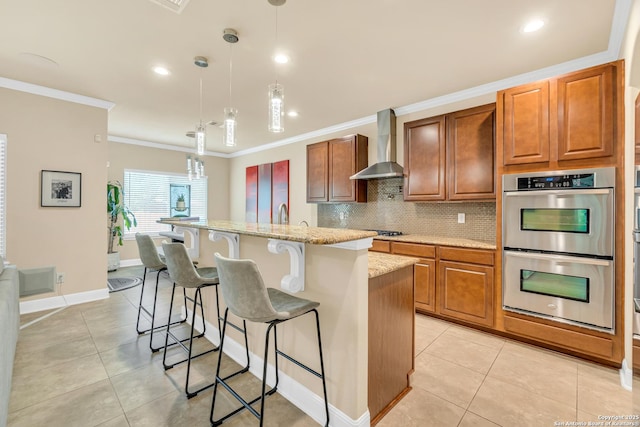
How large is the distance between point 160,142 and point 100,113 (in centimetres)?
240

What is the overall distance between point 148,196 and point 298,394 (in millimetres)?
6039

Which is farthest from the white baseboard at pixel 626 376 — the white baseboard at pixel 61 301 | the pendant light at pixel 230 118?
the white baseboard at pixel 61 301

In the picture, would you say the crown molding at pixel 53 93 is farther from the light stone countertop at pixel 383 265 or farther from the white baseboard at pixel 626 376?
the white baseboard at pixel 626 376

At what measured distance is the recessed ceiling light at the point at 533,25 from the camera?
2.17m

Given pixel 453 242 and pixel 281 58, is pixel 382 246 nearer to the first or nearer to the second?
pixel 453 242

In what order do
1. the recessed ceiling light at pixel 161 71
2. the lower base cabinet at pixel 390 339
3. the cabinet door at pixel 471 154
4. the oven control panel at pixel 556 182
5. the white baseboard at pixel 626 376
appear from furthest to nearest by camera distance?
the cabinet door at pixel 471 154 < the recessed ceiling light at pixel 161 71 < the oven control panel at pixel 556 182 < the white baseboard at pixel 626 376 < the lower base cabinet at pixel 390 339

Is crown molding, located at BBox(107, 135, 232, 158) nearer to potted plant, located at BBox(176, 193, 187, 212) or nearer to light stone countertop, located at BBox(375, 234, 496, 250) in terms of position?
potted plant, located at BBox(176, 193, 187, 212)

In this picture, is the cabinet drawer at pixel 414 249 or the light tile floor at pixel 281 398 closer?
the light tile floor at pixel 281 398

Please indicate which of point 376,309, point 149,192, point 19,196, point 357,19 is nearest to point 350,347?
point 376,309

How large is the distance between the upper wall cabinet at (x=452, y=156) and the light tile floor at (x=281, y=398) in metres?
1.58

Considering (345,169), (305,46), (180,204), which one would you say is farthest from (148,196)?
(305,46)

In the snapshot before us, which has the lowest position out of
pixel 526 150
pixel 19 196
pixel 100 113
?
pixel 19 196

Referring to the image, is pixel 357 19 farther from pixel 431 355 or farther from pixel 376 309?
pixel 431 355

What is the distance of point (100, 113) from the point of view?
3.87 metres
